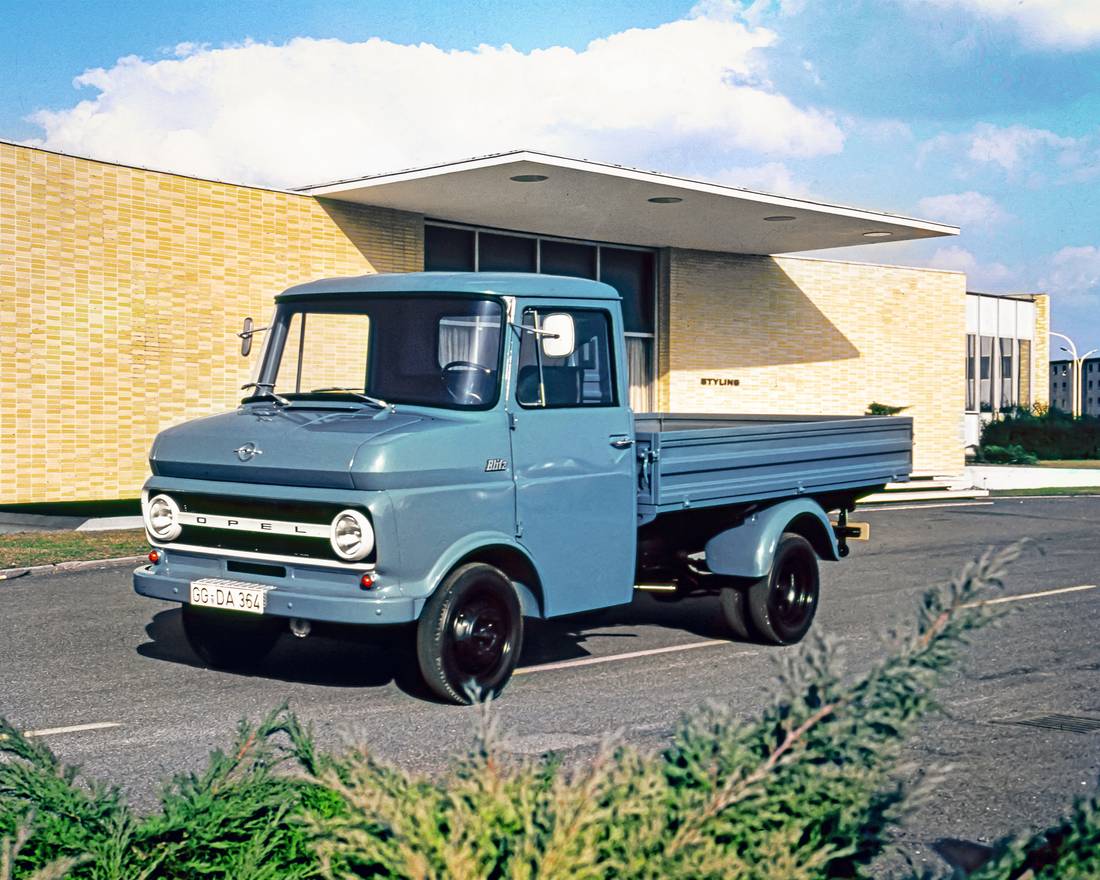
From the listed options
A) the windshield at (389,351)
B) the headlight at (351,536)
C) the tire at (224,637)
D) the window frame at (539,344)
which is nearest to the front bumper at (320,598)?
the headlight at (351,536)

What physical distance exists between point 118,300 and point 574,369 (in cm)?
1301

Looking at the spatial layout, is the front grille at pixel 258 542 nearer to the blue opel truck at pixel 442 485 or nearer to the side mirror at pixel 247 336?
the blue opel truck at pixel 442 485

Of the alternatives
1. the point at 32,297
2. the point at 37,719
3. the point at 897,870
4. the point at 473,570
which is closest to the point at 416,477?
the point at 473,570

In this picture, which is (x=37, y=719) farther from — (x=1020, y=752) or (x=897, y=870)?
(x=1020, y=752)

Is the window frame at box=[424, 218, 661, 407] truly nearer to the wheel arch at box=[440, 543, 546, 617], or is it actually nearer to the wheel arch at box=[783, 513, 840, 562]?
the wheel arch at box=[783, 513, 840, 562]

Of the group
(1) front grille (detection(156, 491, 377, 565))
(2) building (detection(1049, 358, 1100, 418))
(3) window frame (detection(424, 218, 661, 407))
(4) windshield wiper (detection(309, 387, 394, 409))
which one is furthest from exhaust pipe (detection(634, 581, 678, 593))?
(2) building (detection(1049, 358, 1100, 418))

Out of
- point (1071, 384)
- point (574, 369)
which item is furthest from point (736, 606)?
point (1071, 384)

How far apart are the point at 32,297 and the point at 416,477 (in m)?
13.3

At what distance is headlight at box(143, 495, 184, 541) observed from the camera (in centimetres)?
758

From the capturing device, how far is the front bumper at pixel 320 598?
670 cm

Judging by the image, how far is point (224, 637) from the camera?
323 inches

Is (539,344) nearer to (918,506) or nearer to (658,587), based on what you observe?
(658,587)

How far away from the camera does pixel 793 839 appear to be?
240 cm

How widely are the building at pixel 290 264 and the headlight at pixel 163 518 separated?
11540mm
